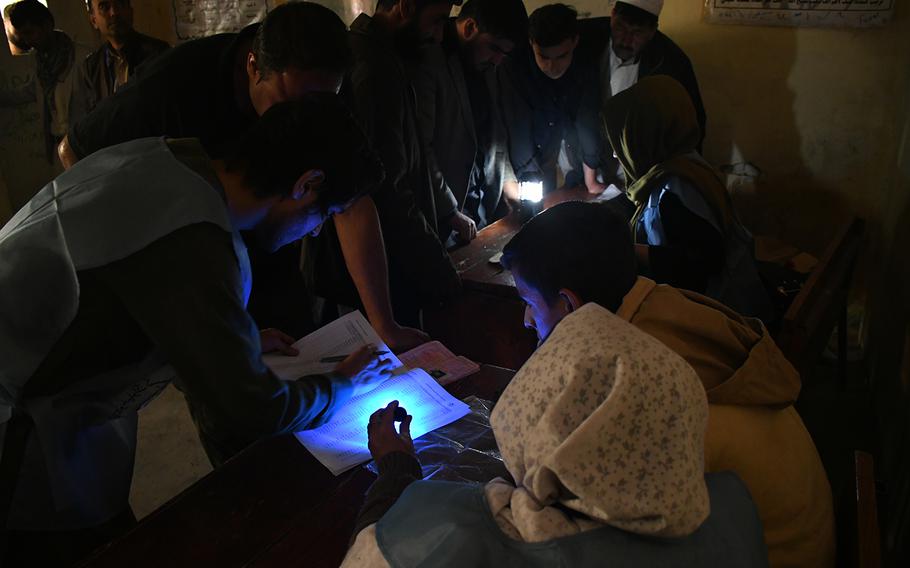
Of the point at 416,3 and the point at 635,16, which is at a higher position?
the point at 416,3

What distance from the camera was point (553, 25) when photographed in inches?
107

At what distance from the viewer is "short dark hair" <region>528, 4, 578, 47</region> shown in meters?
2.71

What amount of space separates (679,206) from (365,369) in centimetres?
102

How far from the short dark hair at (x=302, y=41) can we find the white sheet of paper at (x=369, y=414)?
0.74m

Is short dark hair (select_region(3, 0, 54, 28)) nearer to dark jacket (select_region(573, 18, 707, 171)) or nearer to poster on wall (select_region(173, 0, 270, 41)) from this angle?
poster on wall (select_region(173, 0, 270, 41))

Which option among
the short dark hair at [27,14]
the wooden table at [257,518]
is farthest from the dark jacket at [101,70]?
the wooden table at [257,518]

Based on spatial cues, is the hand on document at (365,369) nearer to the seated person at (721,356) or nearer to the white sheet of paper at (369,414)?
the white sheet of paper at (369,414)

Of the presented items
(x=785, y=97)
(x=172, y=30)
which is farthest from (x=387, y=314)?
(x=172, y=30)

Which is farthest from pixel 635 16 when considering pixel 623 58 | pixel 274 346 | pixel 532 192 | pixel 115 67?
pixel 115 67

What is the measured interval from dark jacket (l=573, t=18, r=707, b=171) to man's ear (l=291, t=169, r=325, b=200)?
2127 millimetres

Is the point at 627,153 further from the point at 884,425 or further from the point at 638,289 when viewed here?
the point at 884,425

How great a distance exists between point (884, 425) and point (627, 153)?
4.70 feet

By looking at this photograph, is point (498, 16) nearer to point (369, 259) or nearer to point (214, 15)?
point (369, 259)

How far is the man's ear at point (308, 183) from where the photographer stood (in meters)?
1.17
